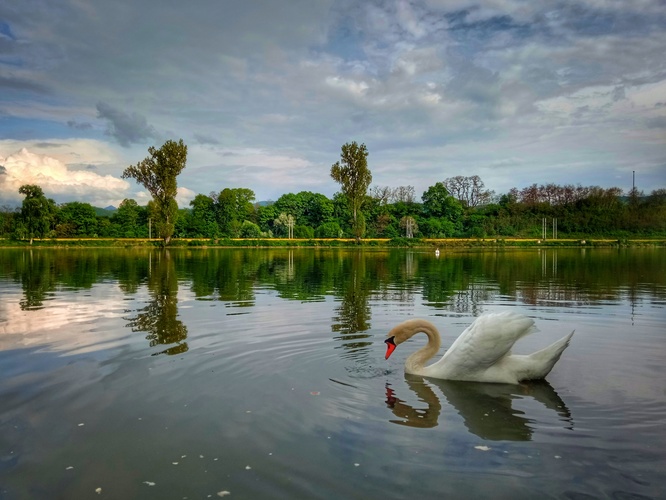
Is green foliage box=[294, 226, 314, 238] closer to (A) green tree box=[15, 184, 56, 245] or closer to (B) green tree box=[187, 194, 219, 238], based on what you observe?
(B) green tree box=[187, 194, 219, 238]

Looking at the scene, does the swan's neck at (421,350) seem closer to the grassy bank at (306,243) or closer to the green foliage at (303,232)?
the grassy bank at (306,243)

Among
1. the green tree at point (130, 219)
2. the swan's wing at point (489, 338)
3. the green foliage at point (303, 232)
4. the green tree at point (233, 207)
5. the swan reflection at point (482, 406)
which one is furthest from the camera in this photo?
the green tree at point (233, 207)

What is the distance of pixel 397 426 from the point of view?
6359 mm

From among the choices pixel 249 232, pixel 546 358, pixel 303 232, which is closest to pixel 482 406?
pixel 546 358

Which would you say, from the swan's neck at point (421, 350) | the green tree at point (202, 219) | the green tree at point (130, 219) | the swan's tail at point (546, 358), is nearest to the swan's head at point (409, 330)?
the swan's neck at point (421, 350)

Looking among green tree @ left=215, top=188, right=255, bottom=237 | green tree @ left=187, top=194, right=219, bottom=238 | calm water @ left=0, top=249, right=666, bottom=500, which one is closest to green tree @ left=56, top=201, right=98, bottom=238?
green tree @ left=187, top=194, right=219, bottom=238

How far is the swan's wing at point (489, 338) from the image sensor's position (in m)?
7.76

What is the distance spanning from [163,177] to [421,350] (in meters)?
72.3

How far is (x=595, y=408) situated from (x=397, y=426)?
9.29 ft

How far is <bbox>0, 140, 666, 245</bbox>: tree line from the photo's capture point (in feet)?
290

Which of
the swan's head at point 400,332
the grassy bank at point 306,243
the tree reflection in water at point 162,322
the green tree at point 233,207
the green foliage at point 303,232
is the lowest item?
the tree reflection in water at point 162,322

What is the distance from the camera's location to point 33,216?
78562 mm

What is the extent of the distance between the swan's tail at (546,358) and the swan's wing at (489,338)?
40 cm

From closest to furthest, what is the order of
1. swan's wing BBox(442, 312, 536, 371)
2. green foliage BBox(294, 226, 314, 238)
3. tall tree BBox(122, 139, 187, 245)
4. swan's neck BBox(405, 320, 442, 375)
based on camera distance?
swan's wing BBox(442, 312, 536, 371) → swan's neck BBox(405, 320, 442, 375) → tall tree BBox(122, 139, 187, 245) → green foliage BBox(294, 226, 314, 238)
